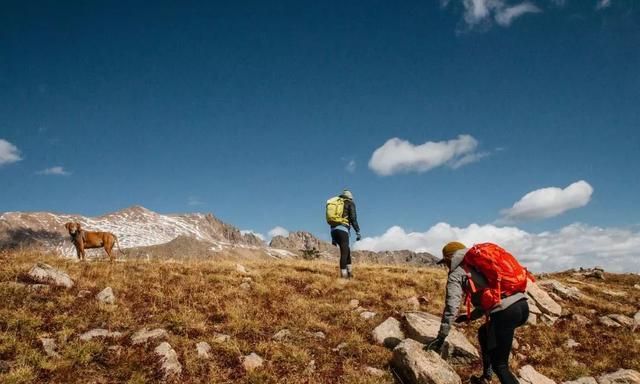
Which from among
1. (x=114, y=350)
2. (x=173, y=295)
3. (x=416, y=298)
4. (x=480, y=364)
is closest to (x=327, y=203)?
(x=416, y=298)

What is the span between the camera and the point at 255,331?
1097cm

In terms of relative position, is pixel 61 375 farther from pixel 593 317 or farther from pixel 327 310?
pixel 593 317

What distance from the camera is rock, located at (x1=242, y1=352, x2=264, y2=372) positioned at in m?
9.35

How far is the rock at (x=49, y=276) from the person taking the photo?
1216 centimetres

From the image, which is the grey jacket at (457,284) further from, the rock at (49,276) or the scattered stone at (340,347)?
the rock at (49,276)

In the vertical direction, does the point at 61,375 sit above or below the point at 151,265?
below

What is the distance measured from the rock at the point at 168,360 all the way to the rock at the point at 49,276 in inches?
170

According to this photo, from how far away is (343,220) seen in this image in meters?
15.8

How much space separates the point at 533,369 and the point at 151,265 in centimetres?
1150

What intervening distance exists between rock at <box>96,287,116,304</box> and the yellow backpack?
7.13 m

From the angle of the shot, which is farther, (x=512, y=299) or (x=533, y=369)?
(x=533, y=369)

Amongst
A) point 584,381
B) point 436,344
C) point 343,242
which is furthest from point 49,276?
point 584,381

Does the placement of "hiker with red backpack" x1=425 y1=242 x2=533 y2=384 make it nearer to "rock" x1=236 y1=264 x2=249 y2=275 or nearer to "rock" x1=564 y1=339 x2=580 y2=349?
"rock" x1=564 y1=339 x2=580 y2=349

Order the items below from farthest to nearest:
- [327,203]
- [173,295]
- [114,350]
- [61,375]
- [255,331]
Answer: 1. [327,203]
2. [173,295]
3. [255,331]
4. [114,350]
5. [61,375]
